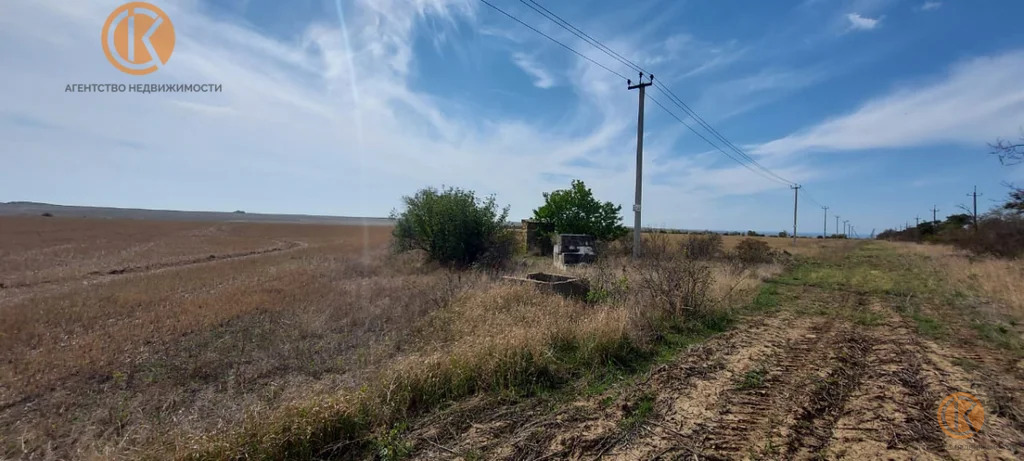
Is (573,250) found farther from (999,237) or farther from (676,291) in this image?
(999,237)

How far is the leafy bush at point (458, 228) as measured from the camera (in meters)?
15.8

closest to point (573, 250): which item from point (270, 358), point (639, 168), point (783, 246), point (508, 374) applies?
point (639, 168)

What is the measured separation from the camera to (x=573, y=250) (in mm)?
15258

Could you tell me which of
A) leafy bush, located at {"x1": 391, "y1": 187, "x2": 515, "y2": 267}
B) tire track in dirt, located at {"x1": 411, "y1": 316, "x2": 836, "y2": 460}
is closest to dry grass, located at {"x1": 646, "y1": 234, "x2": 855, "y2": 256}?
leafy bush, located at {"x1": 391, "y1": 187, "x2": 515, "y2": 267}

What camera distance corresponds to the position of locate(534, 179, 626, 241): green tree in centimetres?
1930

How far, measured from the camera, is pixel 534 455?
3.25 meters

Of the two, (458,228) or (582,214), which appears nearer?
(458,228)

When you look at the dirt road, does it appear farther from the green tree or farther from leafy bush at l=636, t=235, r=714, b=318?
the green tree

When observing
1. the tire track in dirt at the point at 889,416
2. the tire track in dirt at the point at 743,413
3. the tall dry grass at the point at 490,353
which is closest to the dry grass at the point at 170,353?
the tall dry grass at the point at 490,353

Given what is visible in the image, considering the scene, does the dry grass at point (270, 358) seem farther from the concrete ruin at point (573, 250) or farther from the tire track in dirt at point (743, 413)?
the concrete ruin at point (573, 250)

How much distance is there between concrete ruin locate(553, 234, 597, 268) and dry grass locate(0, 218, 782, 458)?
15.3 feet

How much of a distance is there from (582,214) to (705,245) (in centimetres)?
569

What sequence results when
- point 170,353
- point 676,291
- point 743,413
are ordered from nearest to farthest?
point 743,413, point 170,353, point 676,291

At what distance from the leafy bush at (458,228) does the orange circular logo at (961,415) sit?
12.1 metres
